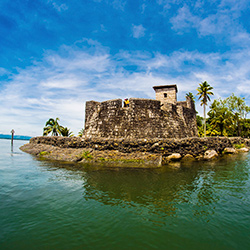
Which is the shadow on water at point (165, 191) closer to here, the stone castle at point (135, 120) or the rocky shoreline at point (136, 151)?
the rocky shoreline at point (136, 151)

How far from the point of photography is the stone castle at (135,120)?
1391 cm

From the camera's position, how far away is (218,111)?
4019 centimetres

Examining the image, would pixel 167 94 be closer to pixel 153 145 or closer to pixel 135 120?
pixel 135 120

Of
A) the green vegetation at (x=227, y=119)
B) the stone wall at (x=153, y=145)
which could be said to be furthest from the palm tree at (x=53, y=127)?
the green vegetation at (x=227, y=119)

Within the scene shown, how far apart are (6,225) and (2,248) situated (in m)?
0.86

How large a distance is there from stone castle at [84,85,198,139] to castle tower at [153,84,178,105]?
17.4ft

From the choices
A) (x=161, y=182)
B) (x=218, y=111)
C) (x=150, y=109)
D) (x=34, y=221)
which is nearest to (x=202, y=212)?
(x=161, y=182)

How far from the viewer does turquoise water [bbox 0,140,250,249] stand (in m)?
3.08

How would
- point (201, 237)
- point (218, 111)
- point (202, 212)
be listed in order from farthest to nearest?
point (218, 111) → point (202, 212) → point (201, 237)

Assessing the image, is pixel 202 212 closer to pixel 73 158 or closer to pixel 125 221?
pixel 125 221

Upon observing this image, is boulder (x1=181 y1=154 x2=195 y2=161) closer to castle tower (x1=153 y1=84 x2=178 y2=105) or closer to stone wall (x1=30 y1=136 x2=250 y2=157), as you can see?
stone wall (x1=30 y1=136 x2=250 y2=157)

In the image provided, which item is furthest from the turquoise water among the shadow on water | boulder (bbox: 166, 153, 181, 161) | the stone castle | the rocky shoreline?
the stone castle

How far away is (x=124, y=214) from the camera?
13.6 feet

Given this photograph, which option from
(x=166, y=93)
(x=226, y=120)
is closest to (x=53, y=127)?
(x=166, y=93)
